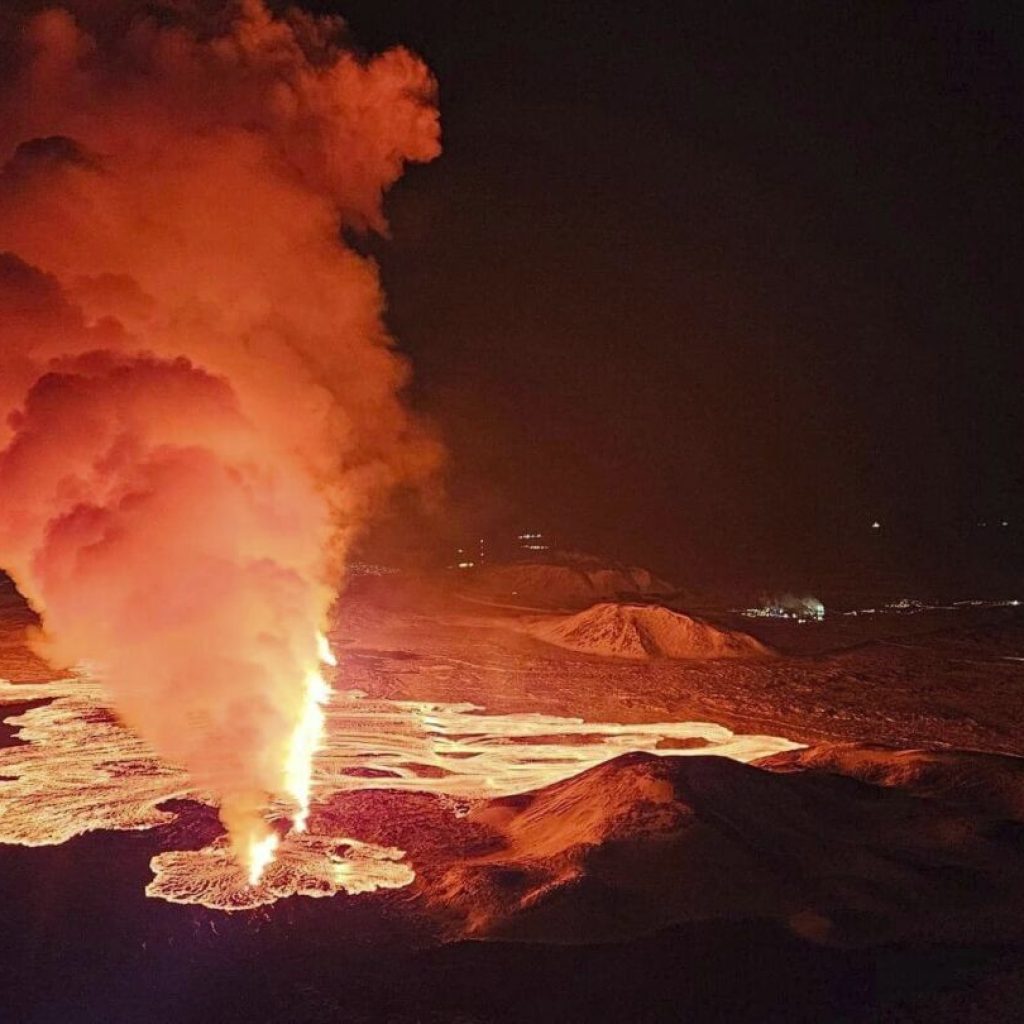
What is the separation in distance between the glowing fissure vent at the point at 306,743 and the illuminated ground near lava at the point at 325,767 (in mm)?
183

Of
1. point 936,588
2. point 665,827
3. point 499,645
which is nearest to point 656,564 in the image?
point 936,588

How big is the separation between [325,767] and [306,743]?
A: 47.3 inches

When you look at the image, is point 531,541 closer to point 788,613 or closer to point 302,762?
point 788,613

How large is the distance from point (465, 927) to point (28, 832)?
5484 millimetres

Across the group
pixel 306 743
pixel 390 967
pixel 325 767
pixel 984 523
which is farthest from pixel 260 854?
pixel 984 523

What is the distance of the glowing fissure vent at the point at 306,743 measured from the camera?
12.4 meters

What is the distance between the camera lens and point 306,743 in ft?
49.9

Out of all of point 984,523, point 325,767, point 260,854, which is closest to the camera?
point 260,854

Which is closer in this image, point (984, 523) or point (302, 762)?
point (302, 762)

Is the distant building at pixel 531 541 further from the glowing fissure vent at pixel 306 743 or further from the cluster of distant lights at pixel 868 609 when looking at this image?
the glowing fissure vent at pixel 306 743

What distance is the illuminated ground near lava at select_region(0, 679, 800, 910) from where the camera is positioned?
991 cm

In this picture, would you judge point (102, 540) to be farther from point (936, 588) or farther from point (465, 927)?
point (936, 588)

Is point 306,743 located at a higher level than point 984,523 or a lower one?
lower

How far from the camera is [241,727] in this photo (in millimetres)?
15203
